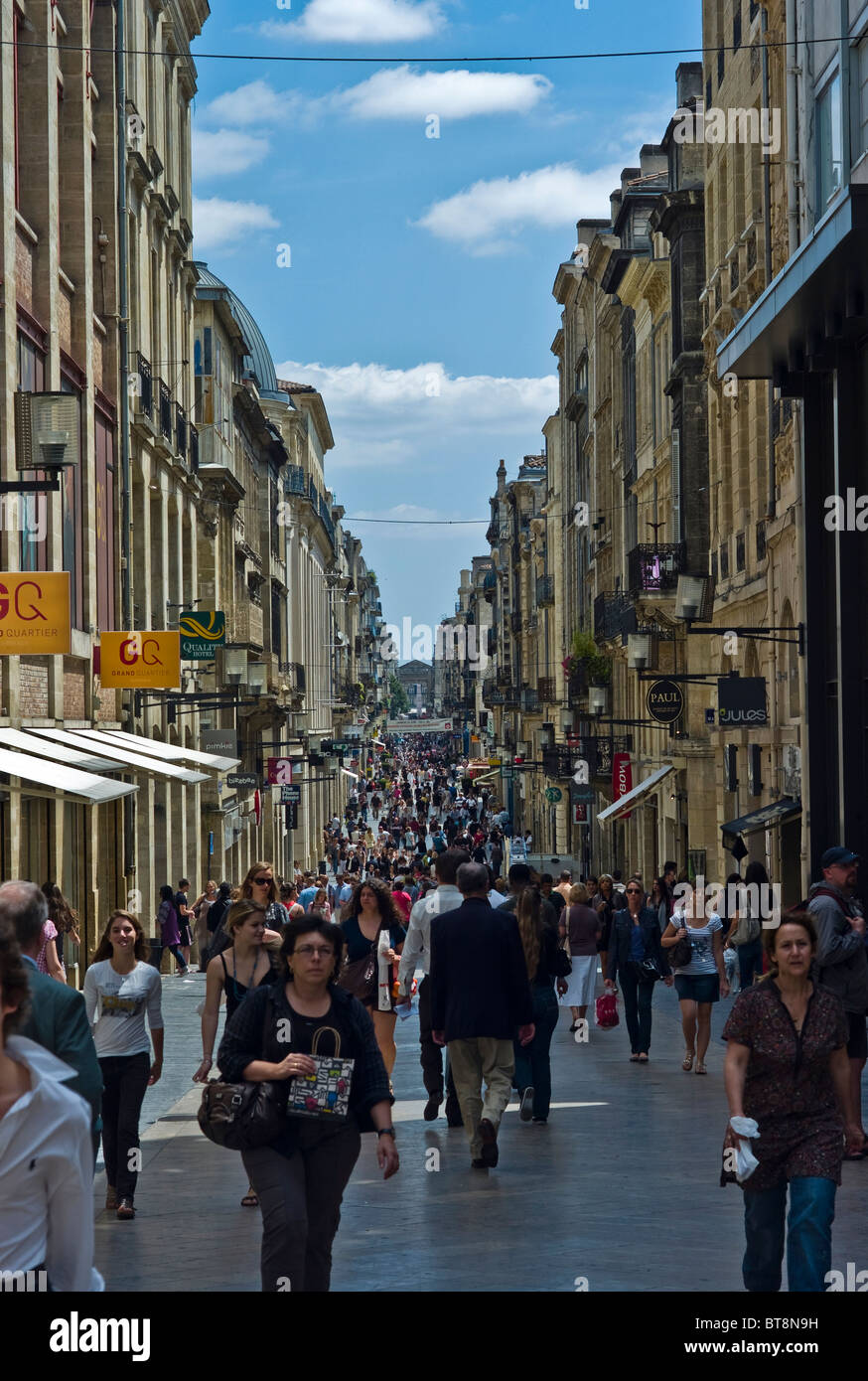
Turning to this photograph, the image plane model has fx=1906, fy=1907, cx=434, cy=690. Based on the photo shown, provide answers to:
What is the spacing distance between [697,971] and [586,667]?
111ft

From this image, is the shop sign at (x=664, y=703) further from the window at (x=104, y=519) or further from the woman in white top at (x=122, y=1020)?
the woman in white top at (x=122, y=1020)

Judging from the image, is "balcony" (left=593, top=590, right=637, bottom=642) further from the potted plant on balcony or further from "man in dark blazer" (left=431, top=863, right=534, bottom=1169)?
"man in dark blazer" (left=431, top=863, right=534, bottom=1169)

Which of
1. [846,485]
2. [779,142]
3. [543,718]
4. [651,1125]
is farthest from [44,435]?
[543,718]

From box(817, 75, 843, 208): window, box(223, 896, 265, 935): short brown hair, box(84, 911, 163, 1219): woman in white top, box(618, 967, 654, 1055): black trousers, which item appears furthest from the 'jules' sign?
box(84, 911, 163, 1219): woman in white top

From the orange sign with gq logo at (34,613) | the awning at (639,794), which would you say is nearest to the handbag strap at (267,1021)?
the orange sign with gq logo at (34,613)

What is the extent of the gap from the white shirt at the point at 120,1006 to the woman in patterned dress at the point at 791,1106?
4.03m

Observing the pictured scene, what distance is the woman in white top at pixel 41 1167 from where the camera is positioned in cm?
410

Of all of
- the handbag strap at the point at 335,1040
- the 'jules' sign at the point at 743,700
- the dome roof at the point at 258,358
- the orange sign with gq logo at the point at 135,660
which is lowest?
the handbag strap at the point at 335,1040

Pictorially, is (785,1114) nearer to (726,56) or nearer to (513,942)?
(513,942)

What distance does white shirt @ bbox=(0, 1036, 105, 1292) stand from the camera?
161 inches

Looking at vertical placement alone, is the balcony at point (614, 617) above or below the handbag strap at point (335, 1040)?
above

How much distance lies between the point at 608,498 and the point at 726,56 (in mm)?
21928

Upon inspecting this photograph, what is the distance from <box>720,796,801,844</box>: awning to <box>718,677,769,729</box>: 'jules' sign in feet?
3.63

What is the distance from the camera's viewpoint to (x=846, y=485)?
18.5 metres
